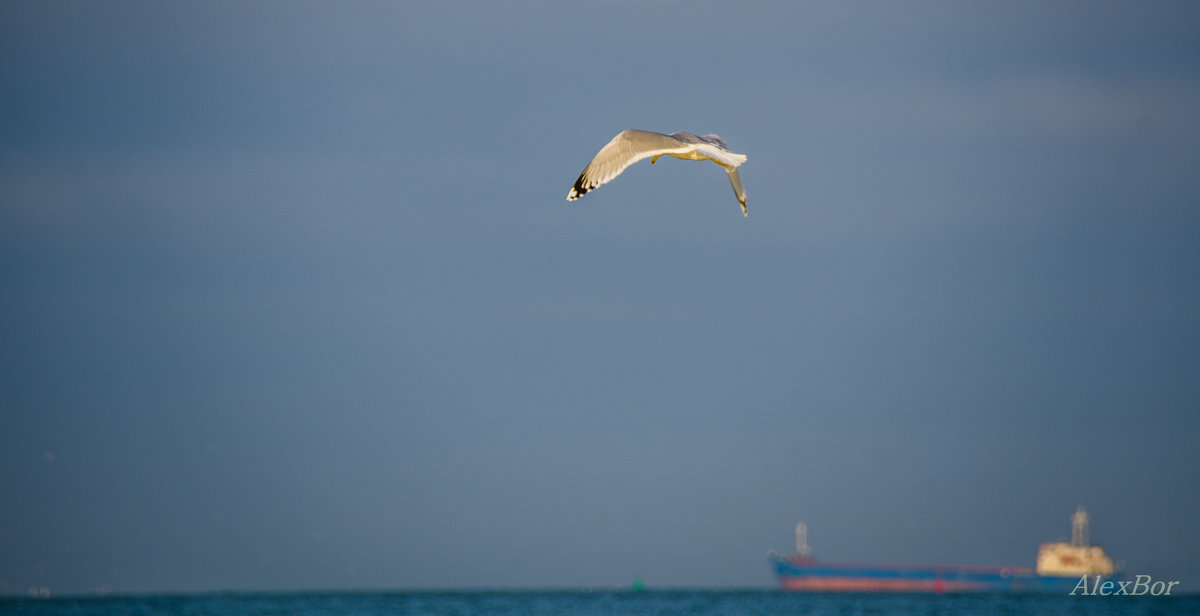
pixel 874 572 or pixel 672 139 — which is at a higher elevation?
pixel 672 139

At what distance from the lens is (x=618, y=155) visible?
51.0 ft

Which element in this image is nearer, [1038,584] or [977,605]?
[977,605]

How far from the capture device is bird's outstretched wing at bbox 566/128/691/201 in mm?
15367

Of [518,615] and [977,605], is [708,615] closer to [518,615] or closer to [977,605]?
[518,615]

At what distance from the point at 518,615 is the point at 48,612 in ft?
85.2

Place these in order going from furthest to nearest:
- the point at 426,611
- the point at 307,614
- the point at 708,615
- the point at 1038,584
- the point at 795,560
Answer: the point at 795,560
the point at 1038,584
the point at 426,611
the point at 307,614
the point at 708,615

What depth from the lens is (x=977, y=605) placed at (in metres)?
58.2

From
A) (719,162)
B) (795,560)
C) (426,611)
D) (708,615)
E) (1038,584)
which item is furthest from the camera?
(795,560)

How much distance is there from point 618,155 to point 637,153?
244mm

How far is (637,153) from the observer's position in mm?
15453

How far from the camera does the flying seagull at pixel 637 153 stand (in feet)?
49.3

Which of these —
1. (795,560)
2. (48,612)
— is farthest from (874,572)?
(48,612)

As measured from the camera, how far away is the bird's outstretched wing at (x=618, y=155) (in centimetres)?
1537

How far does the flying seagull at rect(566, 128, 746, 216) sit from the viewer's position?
1503 cm
